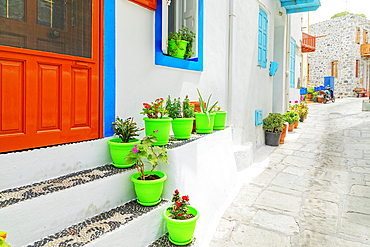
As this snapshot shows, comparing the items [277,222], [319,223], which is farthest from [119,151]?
[319,223]

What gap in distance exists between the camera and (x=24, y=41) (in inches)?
70.4

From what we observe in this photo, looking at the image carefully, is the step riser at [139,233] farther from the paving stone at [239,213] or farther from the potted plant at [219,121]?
the potted plant at [219,121]

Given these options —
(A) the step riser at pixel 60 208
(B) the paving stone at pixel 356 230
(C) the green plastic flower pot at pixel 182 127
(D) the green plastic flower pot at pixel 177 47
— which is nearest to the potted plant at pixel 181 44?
(D) the green plastic flower pot at pixel 177 47

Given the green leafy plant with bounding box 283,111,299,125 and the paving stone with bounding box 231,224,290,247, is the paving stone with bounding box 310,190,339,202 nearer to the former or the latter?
the paving stone with bounding box 231,224,290,247

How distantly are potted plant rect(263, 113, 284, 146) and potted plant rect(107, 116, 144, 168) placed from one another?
182 inches

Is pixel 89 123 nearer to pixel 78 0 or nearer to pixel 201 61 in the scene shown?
pixel 78 0

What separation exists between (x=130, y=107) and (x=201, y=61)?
1444 mm

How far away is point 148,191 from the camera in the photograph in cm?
194

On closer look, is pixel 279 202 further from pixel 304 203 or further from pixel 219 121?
pixel 219 121

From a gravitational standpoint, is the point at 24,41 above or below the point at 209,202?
above

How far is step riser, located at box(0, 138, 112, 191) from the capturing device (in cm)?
169

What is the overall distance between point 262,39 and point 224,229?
191 inches

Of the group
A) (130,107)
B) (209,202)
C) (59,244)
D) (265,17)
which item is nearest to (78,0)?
(130,107)

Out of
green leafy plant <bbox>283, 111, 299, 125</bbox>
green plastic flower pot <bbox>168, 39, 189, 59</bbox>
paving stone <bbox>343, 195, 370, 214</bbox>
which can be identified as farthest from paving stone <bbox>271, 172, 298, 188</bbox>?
green leafy plant <bbox>283, 111, 299, 125</bbox>
